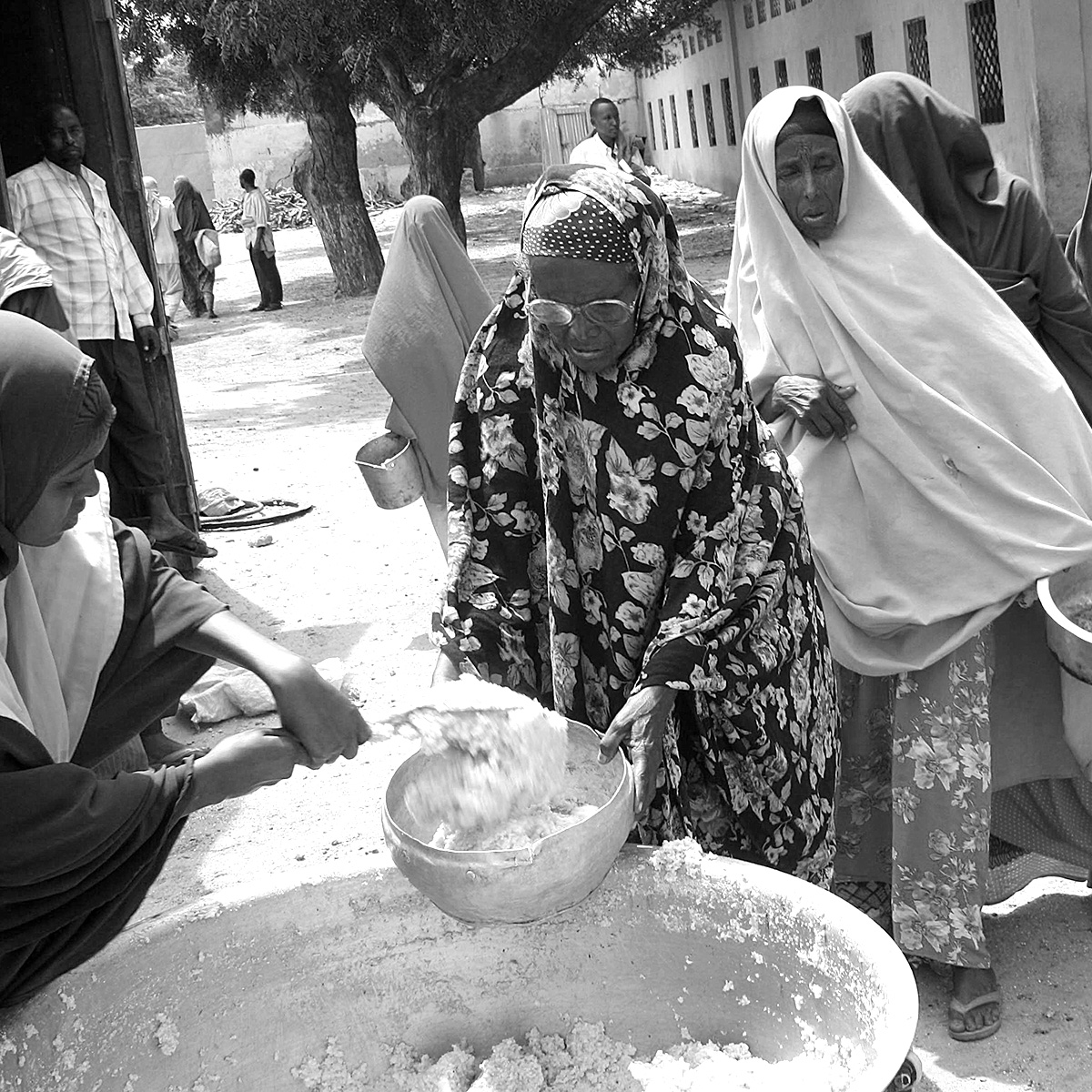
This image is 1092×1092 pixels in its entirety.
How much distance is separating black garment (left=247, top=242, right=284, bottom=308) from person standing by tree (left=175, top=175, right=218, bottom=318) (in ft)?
2.01

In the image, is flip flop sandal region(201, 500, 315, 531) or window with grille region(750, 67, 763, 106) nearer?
flip flop sandal region(201, 500, 315, 531)

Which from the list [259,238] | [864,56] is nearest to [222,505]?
[259,238]

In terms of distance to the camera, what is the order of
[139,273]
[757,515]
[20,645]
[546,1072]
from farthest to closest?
[139,273]
[757,515]
[546,1072]
[20,645]

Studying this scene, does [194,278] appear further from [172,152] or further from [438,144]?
[172,152]

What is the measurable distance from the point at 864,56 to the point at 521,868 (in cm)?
1835

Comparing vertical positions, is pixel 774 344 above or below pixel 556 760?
above

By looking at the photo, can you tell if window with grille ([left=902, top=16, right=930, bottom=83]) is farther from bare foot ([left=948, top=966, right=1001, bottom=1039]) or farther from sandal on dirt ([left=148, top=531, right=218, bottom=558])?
bare foot ([left=948, top=966, right=1001, bottom=1039])

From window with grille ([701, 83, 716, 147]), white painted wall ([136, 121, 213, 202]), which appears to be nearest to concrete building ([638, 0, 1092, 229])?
window with grille ([701, 83, 716, 147])

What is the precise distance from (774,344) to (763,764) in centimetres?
110

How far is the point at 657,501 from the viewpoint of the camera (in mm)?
2236

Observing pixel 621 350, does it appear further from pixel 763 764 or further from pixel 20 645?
pixel 20 645

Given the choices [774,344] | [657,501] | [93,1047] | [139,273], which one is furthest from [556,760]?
[139,273]

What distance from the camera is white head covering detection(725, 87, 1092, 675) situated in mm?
2967

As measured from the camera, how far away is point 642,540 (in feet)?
7.41
